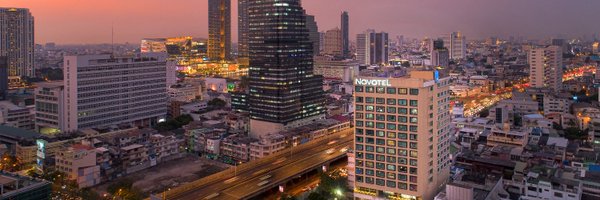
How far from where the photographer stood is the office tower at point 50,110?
42.5 meters

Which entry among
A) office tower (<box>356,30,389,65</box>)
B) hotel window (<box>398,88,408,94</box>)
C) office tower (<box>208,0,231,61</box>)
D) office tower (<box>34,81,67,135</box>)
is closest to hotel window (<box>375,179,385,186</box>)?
hotel window (<box>398,88,408,94</box>)

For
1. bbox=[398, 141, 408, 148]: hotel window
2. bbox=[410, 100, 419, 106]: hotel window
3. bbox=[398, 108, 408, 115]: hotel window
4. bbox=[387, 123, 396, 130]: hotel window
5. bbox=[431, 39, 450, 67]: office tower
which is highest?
bbox=[431, 39, 450, 67]: office tower

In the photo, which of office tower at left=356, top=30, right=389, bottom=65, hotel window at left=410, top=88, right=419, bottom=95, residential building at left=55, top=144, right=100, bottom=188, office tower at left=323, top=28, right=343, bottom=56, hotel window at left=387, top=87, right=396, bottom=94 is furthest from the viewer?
office tower at left=323, top=28, right=343, bottom=56

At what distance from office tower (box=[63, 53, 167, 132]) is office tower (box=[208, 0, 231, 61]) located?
6292 cm

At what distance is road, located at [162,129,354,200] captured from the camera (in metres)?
25.1

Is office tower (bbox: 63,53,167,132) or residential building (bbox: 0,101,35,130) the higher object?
office tower (bbox: 63,53,167,132)

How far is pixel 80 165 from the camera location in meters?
28.7

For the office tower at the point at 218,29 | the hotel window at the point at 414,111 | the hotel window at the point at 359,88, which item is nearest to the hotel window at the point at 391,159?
the hotel window at the point at 414,111

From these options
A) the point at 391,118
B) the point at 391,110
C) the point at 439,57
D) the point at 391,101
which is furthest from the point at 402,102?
the point at 439,57

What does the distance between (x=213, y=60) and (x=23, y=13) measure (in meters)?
37.7

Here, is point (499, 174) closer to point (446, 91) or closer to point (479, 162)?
point (479, 162)

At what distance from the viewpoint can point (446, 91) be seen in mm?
24719

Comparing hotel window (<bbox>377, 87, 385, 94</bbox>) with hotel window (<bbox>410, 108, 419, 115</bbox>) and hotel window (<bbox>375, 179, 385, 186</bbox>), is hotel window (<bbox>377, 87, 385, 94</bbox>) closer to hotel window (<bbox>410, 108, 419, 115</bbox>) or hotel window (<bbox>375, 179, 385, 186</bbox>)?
hotel window (<bbox>410, 108, 419, 115</bbox>)

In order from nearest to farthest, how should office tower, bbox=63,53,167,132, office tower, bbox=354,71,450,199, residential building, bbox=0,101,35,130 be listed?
office tower, bbox=354,71,450,199, office tower, bbox=63,53,167,132, residential building, bbox=0,101,35,130
